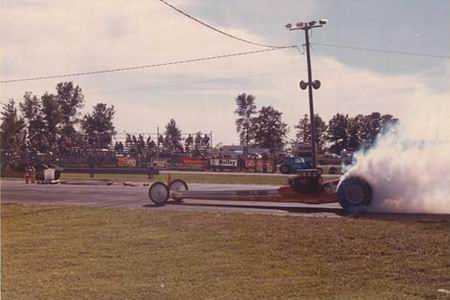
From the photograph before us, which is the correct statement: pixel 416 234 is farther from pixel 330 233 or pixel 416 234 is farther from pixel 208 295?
pixel 208 295

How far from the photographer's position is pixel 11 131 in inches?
2189

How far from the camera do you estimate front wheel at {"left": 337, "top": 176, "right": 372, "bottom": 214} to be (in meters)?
15.8

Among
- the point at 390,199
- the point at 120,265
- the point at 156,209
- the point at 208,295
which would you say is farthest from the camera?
the point at 156,209

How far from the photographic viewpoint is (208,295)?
6703 mm

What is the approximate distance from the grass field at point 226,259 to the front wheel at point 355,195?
6.81 ft

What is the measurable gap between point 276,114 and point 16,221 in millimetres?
70742

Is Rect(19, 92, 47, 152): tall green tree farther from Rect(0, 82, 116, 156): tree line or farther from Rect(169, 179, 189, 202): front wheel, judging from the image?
Rect(169, 179, 189, 202): front wheel

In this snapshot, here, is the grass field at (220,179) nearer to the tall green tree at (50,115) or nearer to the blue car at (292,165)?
the blue car at (292,165)

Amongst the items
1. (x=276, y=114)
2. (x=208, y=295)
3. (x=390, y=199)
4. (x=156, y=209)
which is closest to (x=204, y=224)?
(x=156, y=209)

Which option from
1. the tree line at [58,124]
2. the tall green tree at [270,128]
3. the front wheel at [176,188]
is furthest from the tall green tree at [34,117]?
the front wheel at [176,188]

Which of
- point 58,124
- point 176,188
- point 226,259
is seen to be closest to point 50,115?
point 58,124

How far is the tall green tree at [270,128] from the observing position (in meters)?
84.1

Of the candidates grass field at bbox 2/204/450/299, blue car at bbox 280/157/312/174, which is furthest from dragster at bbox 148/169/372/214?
blue car at bbox 280/157/312/174

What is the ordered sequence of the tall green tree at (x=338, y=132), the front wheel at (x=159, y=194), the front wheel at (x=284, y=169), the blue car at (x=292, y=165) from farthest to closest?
the tall green tree at (x=338, y=132) < the front wheel at (x=284, y=169) < the blue car at (x=292, y=165) < the front wheel at (x=159, y=194)
